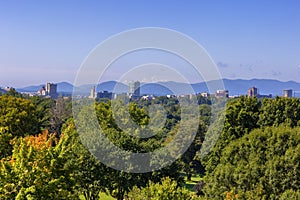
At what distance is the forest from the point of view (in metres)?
15.1

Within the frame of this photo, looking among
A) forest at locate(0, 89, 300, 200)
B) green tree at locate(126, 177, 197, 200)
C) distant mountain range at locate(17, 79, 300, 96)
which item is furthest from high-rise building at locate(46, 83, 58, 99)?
green tree at locate(126, 177, 197, 200)

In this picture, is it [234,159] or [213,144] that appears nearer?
[234,159]

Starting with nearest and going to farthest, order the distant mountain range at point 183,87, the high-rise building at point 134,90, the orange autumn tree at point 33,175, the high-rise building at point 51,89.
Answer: the orange autumn tree at point 33,175
the distant mountain range at point 183,87
the high-rise building at point 134,90
the high-rise building at point 51,89

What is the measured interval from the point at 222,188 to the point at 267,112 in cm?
1104

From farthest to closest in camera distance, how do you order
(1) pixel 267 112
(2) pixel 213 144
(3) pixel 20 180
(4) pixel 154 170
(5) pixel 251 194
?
(2) pixel 213 144 → (1) pixel 267 112 → (4) pixel 154 170 → (5) pixel 251 194 → (3) pixel 20 180

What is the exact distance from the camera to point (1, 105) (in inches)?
1473

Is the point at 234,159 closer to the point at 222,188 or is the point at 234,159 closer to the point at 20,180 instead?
the point at 222,188

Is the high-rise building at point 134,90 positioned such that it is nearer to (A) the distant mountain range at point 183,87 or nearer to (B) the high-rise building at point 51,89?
(A) the distant mountain range at point 183,87

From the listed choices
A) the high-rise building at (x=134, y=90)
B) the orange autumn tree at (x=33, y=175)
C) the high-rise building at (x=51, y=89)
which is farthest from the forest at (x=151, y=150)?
the high-rise building at (x=51, y=89)

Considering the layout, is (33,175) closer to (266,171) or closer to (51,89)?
(266,171)

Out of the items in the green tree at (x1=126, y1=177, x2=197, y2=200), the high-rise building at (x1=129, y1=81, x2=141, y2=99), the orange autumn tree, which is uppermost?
the high-rise building at (x1=129, y1=81, x2=141, y2=99)

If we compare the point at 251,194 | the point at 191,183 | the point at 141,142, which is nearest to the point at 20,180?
the point at 251,194

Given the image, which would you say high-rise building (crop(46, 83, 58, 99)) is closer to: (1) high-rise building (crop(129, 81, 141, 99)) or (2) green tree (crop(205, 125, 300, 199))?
(1) high-rise building (crop(129, 81, 141, 99))

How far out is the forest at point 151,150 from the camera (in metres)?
15.1
